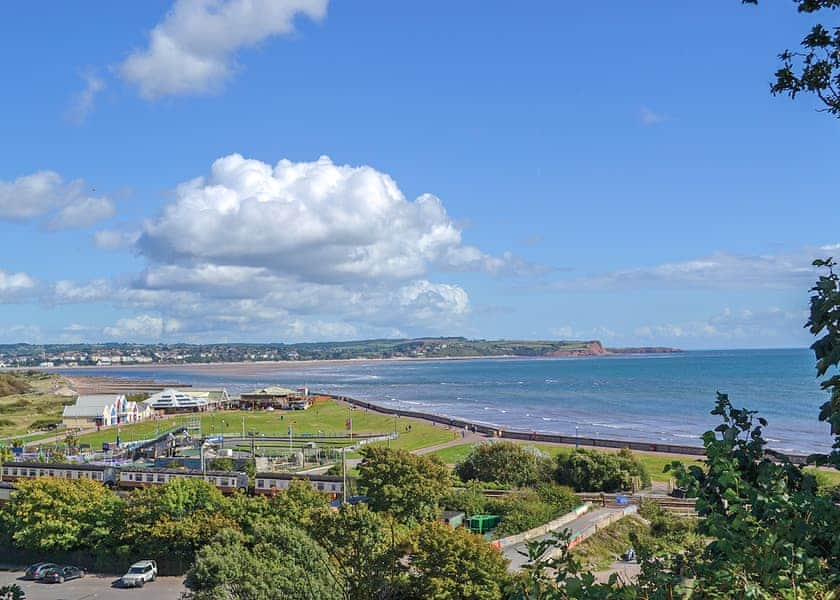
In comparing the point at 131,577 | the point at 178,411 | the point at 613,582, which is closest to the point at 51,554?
the point at 131,577

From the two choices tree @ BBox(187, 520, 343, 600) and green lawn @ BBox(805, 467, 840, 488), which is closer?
green lawn @ BBox(805, 467, 840, 488)

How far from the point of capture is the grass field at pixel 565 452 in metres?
58.5

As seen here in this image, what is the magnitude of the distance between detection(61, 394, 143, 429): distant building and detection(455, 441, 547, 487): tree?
219 ft

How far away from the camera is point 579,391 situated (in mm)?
154250

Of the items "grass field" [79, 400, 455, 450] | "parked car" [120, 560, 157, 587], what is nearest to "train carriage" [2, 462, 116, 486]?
"parked car" [120, 560, 157, 587]

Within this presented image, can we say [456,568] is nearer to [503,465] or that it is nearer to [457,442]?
[503,465]

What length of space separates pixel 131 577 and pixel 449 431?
195ft

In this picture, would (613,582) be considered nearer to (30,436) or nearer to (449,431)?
(449,431)

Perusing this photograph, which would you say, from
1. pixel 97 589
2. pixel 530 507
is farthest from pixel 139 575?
pixel 530 507

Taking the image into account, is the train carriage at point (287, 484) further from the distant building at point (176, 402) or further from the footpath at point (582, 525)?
the distant building at point (176, 402)

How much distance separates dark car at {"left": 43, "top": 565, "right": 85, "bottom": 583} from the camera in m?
A: 32.5

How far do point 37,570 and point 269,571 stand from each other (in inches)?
674

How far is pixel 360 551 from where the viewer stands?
23203 millimetres

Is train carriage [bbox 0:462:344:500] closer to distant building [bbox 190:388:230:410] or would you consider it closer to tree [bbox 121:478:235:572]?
tree [bbox 121:478:235:572]
